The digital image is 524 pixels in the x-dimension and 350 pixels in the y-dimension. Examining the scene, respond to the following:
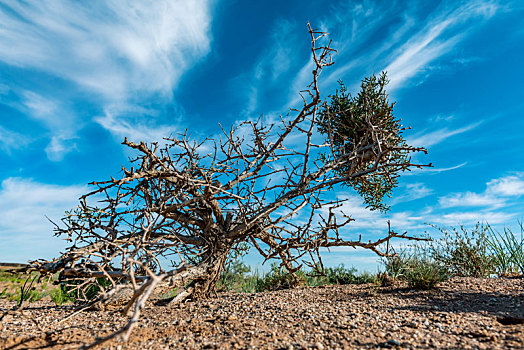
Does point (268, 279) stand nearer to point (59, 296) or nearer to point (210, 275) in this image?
point (210, 275)

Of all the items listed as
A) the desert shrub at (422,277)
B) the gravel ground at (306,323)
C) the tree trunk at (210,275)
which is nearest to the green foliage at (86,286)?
the gravel ground at (306,323)

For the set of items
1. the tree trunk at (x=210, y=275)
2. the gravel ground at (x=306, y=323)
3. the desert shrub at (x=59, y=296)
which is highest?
the tree trunk at (x=210, y=275)

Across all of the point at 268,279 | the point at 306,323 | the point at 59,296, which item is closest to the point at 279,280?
the point at 268,279

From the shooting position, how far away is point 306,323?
11.5 ft

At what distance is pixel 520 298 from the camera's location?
485 centimetres

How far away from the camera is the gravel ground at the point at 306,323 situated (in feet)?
10.0

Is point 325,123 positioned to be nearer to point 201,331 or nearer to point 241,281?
point 241,281

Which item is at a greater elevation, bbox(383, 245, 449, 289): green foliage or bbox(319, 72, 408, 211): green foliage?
bbox(319, 72, 408, 211): green foliage

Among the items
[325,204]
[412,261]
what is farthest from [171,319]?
[412,261]

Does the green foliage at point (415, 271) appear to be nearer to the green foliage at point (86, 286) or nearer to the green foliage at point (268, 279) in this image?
the green foliage at point (268, 279)

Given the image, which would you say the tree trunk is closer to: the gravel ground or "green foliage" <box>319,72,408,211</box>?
the gravel ground

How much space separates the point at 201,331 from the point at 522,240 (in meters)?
8.03

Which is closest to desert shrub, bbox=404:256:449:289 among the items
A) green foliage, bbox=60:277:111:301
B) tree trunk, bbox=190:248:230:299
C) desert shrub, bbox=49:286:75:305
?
tree trunk, bbox=190:248:230:299

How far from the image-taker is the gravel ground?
10.0 ft
